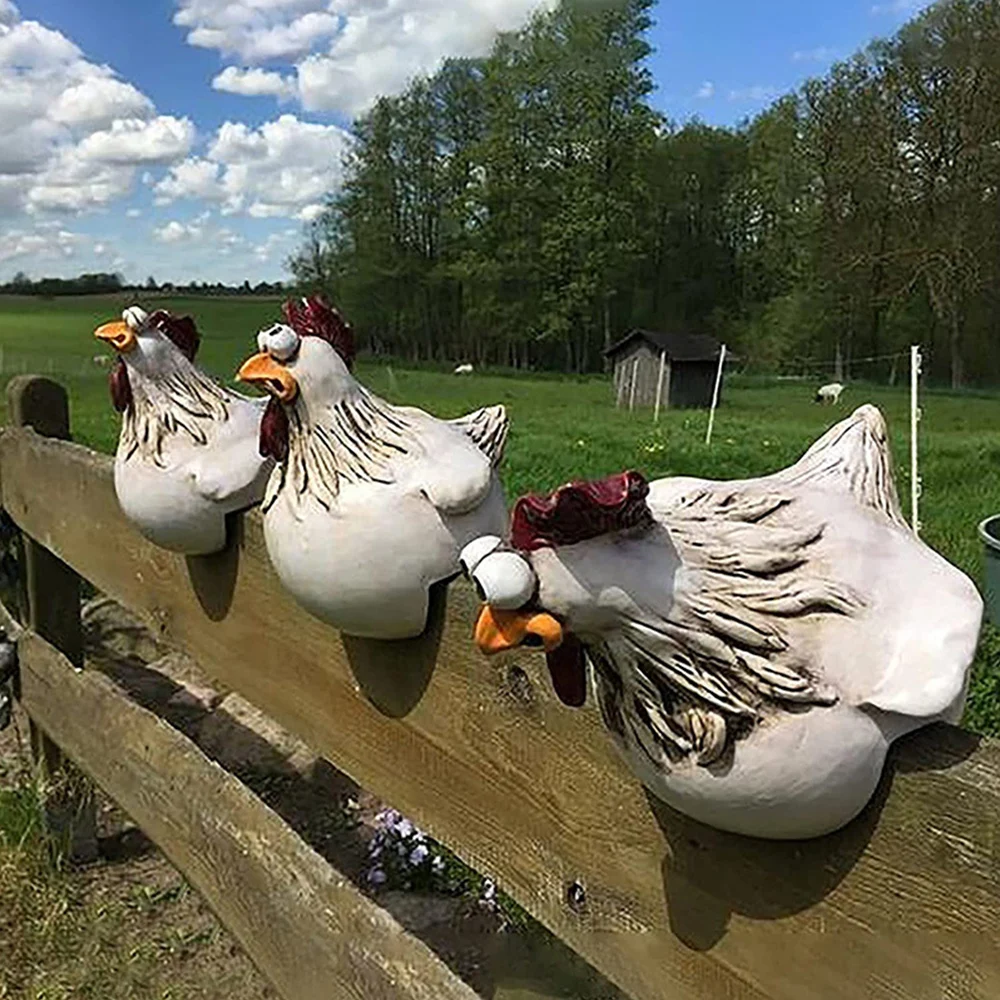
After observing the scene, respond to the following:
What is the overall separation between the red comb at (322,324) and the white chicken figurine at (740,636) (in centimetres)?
55

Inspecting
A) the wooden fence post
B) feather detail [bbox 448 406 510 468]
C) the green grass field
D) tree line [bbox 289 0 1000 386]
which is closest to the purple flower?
the wooden fence post

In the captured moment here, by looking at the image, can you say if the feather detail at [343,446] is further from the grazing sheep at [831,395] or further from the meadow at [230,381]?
the grazing sheep at [831,395]

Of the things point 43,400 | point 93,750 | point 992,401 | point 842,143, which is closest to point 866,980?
point 93,750

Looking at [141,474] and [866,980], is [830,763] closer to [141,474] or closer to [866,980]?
[866,980]

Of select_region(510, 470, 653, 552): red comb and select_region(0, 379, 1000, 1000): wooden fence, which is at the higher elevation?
select_region(510, 470, 653, 552): red comb

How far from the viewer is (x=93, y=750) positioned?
2066 millimetres

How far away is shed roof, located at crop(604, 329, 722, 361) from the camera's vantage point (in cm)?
2122

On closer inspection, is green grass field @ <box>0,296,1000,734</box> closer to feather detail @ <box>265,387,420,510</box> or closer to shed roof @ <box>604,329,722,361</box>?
feather detail @ <box>265,387,420,510</box>

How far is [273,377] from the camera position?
1.14 m

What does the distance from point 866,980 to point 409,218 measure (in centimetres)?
3288

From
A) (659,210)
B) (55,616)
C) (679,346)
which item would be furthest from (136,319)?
(659,210)

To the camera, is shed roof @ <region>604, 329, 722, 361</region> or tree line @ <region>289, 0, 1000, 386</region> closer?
shed roof @ <region>604, 329, 722, 361</region>

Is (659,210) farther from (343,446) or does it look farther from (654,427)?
(343,446)

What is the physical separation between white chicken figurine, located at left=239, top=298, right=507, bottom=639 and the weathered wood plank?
12.4 inches
